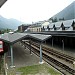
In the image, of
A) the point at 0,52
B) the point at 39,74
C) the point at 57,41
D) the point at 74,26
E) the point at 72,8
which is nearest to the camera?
the point at 0,52

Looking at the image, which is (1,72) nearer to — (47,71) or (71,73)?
(47,71)

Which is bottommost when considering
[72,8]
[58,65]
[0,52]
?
[58,65]

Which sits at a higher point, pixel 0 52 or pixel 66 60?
pixel 0 52

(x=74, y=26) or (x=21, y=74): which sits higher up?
(x=74, y=26)

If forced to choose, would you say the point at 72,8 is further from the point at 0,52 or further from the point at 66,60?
the point at 0,52

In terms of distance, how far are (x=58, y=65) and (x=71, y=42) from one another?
15581mm

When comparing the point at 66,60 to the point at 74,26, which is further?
the point at 74,26

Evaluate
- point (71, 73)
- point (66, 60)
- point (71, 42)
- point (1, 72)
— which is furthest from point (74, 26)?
point (1, 72)

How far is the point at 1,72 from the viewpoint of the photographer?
17.9m

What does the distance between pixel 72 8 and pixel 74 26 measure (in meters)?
30.2

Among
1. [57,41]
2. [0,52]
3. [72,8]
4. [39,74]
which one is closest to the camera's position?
[0,52]

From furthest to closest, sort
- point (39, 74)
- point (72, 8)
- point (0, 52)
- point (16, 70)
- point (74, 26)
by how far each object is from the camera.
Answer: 1. point (72, 8)
2. point (74, 26)
3. point (16, 70)
4. point (39, 74)
5. point (0, 52)

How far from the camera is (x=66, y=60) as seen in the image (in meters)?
23.6

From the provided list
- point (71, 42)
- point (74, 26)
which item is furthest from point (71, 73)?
point (74, 26)
